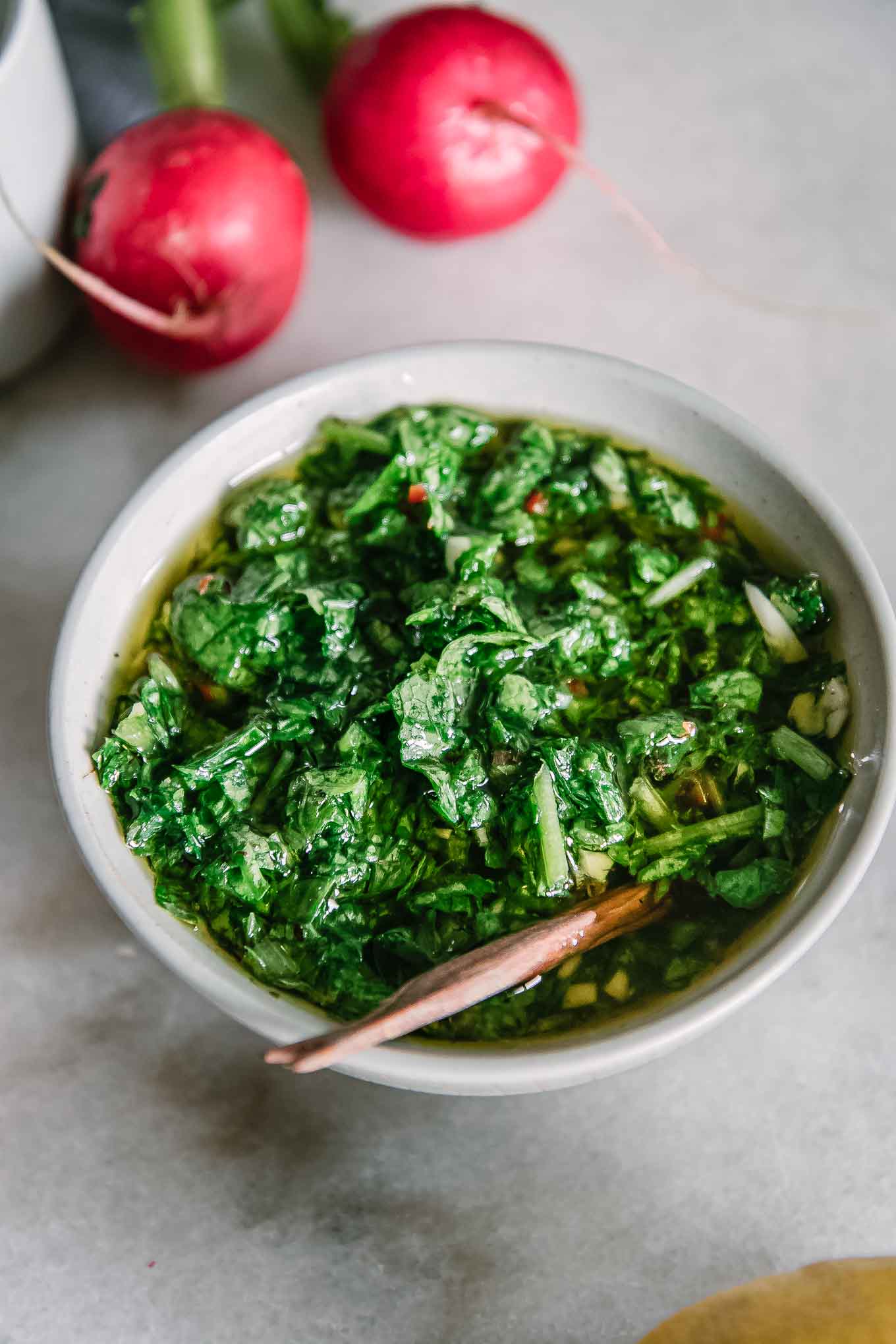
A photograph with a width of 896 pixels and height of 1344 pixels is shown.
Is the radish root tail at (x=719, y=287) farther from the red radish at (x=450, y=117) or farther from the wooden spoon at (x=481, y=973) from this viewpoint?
the wooden spoon at (x=481, y=973)

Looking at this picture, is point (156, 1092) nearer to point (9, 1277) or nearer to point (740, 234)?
point (9, 1277)

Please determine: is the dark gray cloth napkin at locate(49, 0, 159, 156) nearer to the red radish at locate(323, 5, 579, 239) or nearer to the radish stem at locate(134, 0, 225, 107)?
the radish stem at locate(134, 0, 225, 107)

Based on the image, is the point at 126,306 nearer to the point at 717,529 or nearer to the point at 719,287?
the point at 717,529

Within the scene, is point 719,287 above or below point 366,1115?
above

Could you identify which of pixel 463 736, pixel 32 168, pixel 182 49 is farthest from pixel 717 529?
pixel 182 49

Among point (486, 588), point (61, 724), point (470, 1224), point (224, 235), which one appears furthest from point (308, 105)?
point (470, 1224)

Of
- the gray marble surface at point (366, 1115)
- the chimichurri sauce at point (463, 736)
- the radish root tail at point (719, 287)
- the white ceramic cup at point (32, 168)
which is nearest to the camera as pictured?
the chimichurri sauce at point (463, 736)

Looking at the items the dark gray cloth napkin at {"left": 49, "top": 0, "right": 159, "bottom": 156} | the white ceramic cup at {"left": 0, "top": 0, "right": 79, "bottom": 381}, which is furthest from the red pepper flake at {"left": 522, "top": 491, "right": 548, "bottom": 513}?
the dark gray cloth napkin at {"left": 49, "top": 0, "right": 159, "bottom": 156}

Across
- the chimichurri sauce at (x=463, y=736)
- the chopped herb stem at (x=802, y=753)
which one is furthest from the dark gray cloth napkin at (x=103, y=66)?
the chopped herb stem at (x=802, y=753)
